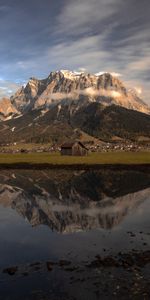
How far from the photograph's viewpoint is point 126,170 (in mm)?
94250

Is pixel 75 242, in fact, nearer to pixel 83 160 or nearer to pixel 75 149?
pixel 83 160

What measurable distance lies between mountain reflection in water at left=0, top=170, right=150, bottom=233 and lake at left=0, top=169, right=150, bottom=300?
0.11 meters

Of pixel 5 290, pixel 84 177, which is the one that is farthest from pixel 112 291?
pixel 84 177

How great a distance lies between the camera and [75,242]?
110 ft

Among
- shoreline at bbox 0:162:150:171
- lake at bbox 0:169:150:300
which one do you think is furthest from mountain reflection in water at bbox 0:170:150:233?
shoreline at bbox 0:162:150:171

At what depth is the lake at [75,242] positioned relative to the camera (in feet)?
76.1

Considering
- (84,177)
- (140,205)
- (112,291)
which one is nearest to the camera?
(112,291)

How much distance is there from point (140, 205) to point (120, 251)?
70.9ft

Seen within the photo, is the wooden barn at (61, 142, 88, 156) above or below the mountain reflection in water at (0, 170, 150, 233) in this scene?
above

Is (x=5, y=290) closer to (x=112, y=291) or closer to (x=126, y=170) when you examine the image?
(x=112, y=291)

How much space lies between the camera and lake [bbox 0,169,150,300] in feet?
76.1

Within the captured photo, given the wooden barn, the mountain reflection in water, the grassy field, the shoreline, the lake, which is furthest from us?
the wooden barn

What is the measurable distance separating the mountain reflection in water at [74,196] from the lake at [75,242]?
11cm

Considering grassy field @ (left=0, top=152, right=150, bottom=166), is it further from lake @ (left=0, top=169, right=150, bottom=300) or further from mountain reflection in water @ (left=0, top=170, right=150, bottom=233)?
lake @ (left=0, top=169, right=150, bottom=300)
